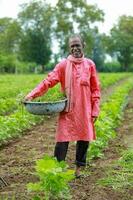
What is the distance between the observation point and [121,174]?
6.94m

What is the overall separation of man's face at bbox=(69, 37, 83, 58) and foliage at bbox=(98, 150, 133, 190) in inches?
63.9

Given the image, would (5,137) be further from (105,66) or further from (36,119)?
(105,66)

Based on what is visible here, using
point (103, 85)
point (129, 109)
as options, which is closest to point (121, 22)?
point (103, 85)

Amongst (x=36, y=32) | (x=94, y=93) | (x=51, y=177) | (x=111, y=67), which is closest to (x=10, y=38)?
(x=36, y=32)

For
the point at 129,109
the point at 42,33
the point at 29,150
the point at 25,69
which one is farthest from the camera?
the point at 25,69

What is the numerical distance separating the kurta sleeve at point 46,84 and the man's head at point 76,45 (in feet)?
0.94

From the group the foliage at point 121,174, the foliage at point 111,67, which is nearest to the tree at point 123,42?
the foliage at point 111,67

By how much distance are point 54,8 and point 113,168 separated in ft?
199

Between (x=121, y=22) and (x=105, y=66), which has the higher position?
(x=121, y=22)

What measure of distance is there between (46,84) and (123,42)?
6986cm

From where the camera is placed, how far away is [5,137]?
9.63m

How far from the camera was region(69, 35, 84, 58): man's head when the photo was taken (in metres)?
6.58

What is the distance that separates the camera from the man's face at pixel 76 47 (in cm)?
658

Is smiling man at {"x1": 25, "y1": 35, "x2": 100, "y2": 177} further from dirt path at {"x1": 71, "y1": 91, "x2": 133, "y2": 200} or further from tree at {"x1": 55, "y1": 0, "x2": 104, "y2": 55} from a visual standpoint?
tree at {"x1": 55, "y1": 0, "x2": 104, "y2": 55}
